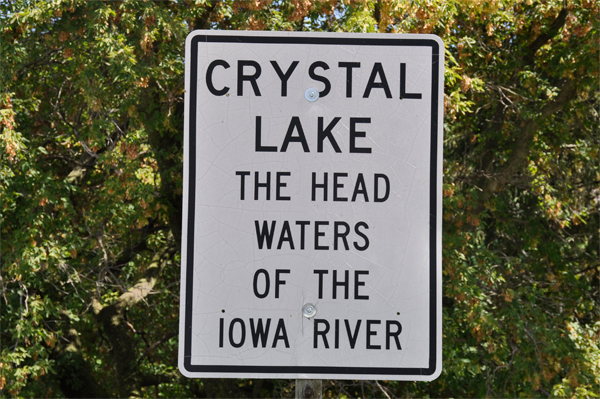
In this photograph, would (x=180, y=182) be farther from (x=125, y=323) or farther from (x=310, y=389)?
(x=310, y=389)

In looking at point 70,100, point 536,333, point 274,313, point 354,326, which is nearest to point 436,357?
point 354,326

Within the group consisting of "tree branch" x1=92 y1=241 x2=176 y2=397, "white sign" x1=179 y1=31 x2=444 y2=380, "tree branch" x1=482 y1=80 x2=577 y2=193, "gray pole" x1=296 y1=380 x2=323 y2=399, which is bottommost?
"tree branch" x1=92 y1=241 x2=176 y2=397

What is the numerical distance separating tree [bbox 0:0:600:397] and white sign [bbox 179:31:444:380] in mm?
3796

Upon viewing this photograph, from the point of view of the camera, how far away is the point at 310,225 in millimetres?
1687

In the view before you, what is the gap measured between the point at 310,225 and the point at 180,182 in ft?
18.4

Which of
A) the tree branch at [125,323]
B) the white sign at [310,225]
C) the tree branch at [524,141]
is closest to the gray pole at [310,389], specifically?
the white sign at [310,225]

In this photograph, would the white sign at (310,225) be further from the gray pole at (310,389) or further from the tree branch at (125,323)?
the tree branch at (125,323)

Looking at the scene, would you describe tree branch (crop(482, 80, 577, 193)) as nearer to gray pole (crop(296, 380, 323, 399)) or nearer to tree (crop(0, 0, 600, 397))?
tree (crop(0, 0, 600, 397))

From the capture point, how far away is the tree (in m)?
6.01

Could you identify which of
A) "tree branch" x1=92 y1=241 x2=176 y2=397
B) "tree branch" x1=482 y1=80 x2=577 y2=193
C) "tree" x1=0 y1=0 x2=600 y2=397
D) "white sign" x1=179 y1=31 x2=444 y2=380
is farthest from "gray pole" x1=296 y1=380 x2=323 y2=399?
"tree branch" x1=482 y1=80 x2=577 y2=193

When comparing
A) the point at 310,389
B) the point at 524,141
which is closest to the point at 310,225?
the point at 310,389

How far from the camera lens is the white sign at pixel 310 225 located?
1673mm

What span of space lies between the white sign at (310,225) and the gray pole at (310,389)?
1.1 inches

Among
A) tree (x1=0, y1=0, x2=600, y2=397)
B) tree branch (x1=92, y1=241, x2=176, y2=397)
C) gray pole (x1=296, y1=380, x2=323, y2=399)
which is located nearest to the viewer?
gray pole (x1=296, y1=380, x2=323, y2=399)
